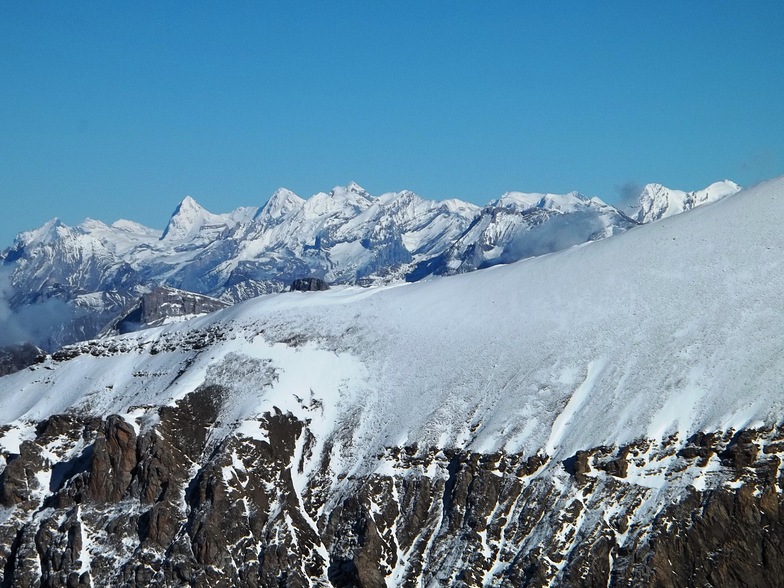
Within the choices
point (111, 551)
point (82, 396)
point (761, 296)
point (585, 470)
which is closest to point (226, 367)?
point (82, 396)

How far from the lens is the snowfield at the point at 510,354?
110 m

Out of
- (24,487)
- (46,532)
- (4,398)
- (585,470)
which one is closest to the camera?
(585,470)

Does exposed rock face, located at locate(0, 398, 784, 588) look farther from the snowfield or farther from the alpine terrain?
the snowfield

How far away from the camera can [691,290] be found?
4843 inches

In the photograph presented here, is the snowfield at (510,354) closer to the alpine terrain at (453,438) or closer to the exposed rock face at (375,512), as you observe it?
the alpine terrain at (453,438)

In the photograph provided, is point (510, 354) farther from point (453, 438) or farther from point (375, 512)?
point (375, 512)

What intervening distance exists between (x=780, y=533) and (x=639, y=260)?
164 ft

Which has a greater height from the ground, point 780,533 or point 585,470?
point 585,470

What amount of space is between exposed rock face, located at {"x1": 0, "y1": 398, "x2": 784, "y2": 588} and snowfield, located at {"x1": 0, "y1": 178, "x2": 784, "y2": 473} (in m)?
3.58

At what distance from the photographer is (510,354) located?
12462cm

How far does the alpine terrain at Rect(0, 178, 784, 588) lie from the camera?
319 ft

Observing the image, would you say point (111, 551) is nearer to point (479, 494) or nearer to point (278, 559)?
point (278, 559)

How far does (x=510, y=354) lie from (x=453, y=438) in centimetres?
1476

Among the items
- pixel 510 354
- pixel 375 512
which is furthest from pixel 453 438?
pixel 510 354
